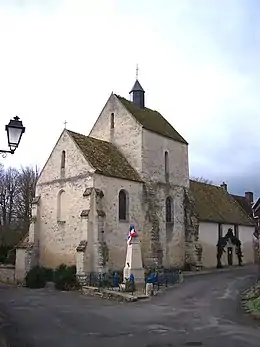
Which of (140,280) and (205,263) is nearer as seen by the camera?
(140,280)

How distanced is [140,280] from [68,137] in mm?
12309

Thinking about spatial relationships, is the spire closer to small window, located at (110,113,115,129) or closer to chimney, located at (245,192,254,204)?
small window, located at (110,113,115,129)

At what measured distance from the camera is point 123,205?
30531 millimetres

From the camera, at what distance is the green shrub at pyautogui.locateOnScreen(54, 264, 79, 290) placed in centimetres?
2614

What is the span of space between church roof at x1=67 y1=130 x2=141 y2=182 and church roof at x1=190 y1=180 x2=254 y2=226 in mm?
10098

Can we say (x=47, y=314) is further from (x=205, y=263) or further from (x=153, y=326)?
(x=205, y=263)

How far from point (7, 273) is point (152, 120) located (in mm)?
17854

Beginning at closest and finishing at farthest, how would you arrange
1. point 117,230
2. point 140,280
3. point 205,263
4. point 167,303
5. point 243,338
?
point 243,338 → point 167,303 → point 140,280 → point 117,230 → point 205,263

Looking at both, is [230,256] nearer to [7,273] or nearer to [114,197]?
[114,197]

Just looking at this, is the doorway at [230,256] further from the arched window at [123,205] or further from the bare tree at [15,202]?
the bare tree at [15,202]

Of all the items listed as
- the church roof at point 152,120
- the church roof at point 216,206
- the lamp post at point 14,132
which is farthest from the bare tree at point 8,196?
the lamp post at point 14,132

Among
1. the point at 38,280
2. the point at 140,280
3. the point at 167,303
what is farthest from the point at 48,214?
the point at 167,303

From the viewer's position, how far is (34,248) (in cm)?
3092

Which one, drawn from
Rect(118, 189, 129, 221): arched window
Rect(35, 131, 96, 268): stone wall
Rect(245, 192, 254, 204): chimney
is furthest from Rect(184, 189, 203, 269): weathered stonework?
Rect(245, 192, 254, 204): chimney
